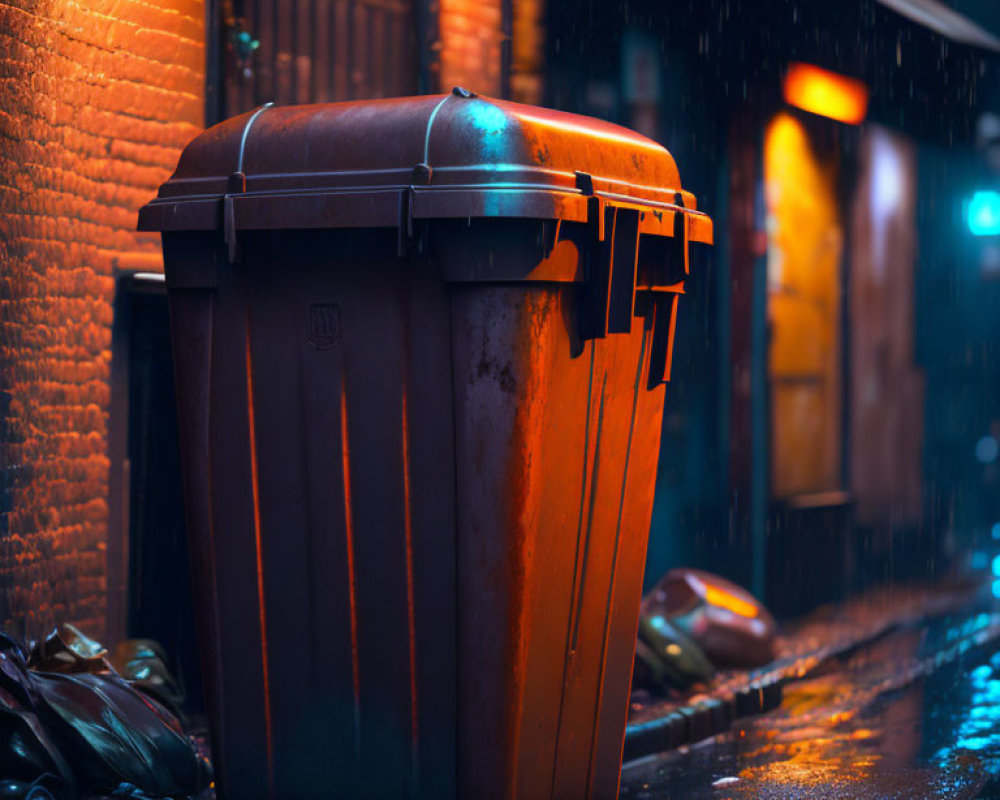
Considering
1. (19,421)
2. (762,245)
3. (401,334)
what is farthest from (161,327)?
(762,245)

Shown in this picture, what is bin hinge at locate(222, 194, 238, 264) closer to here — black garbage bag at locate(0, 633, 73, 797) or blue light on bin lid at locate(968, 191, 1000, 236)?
black garbage bag at locate(0, 633, 73, 797)

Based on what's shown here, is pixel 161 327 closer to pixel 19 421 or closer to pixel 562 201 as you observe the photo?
pixel 19 421

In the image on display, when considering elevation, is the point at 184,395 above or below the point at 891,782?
above

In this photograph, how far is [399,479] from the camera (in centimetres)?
433

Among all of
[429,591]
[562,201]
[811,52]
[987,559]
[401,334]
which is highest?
[811,52]

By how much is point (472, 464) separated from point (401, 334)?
0.41 meters

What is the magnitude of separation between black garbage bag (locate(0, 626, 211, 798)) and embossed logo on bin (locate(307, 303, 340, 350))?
4.66 feet

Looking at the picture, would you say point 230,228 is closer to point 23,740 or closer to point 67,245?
point 23,740

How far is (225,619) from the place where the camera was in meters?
4.60

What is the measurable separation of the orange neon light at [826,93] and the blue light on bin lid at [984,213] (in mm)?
3318

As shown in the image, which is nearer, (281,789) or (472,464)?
(472,464)

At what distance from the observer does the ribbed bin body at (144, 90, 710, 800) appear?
4219mm

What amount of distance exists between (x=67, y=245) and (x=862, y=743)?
3977 mm

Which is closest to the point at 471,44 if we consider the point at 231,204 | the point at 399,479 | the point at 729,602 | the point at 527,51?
the point at 527,51
